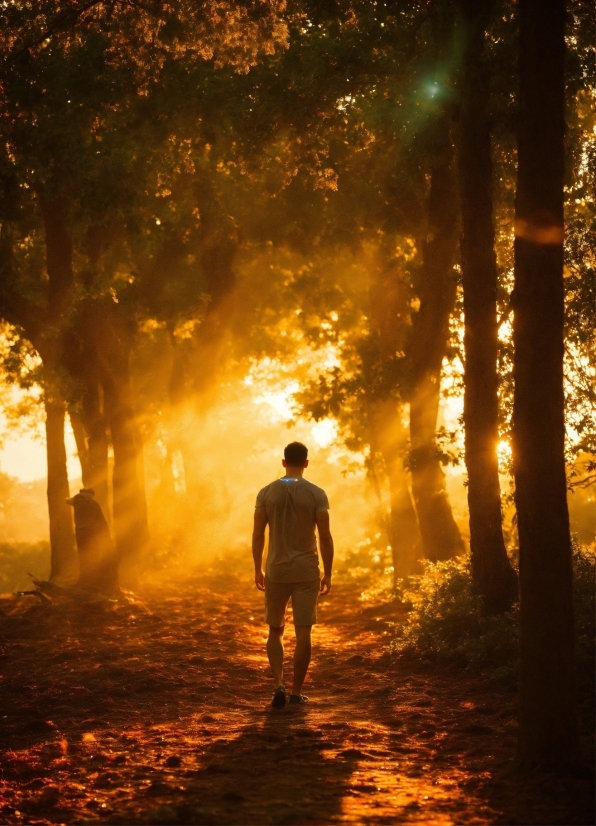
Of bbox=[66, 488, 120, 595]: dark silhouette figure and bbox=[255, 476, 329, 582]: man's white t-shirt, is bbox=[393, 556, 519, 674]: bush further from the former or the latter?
bbox=[66, 488, 120, 595]: dark silhouette figure

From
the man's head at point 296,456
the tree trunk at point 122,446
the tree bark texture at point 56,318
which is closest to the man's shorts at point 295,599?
the man's head at point 296,456

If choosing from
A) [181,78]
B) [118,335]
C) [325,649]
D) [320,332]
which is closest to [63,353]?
[118,335]

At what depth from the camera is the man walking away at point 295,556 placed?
9680mm

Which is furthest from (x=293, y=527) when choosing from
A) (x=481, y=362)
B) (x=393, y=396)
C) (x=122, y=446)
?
(x=122, y=446)

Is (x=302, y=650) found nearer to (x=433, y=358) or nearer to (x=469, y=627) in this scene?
(x=469, y=627)

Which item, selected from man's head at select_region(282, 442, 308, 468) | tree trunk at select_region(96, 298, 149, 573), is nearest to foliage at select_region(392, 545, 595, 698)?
man's head at select_region(282, 442, 308, 468)

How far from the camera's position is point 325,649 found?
50.9 ft

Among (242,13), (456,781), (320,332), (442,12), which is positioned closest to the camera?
(456,781)

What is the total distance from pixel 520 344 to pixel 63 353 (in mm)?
15772

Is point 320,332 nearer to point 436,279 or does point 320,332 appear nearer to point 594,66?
point 436,279

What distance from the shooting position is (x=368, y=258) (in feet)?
78.3

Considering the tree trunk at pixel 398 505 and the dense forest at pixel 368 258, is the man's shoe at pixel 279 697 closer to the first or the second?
the dense forest at pixel 368 258

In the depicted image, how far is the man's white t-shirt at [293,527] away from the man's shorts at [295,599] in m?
0.07

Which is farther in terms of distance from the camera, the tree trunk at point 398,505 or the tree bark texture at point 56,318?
the tree trunk at point 398,505
